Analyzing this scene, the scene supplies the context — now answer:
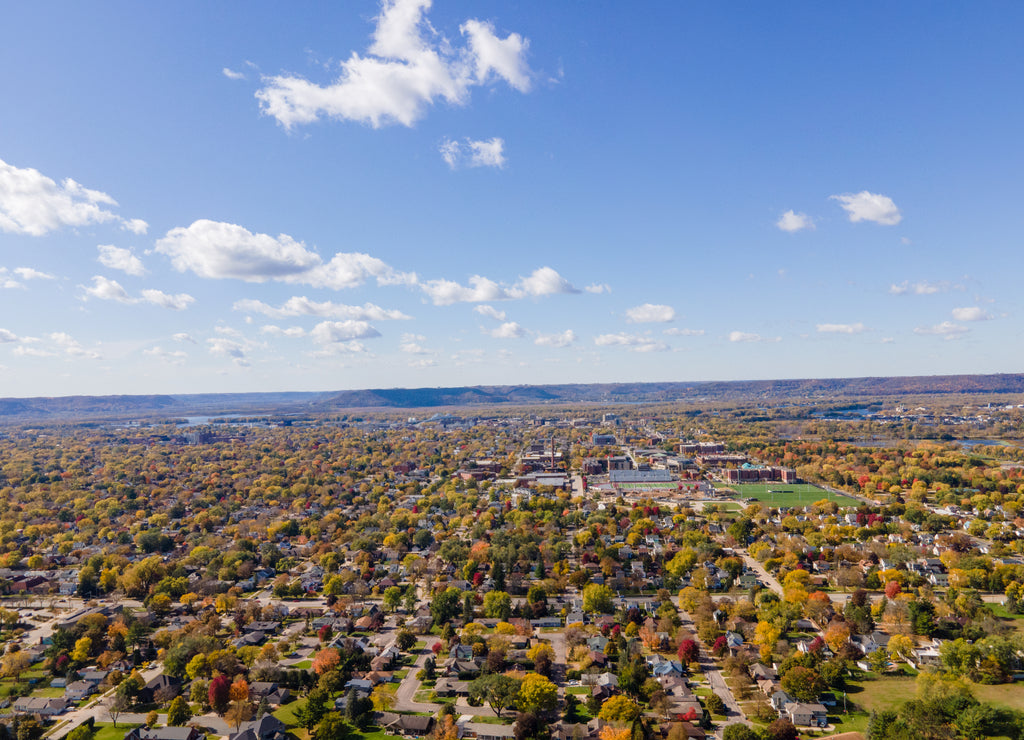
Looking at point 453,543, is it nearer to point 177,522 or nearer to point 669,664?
point 669,664

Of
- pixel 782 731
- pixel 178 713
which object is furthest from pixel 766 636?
pixel 178 713

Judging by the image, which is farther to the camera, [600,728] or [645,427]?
[645,427]

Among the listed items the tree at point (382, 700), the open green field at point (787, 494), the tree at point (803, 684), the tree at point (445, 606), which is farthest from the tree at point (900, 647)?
the open green field at point (787, 494)

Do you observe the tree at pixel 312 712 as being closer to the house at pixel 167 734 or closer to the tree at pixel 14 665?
the house at pixel 167 734

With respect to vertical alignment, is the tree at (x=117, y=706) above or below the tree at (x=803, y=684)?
below

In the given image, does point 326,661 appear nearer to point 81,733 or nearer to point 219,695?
point 219,695

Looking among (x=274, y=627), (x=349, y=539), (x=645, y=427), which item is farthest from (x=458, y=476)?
(x=645, y=427)

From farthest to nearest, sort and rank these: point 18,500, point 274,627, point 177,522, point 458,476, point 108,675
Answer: point 458,476 → point 18,500 → point 177,522 → point 274,627 → point 108,675

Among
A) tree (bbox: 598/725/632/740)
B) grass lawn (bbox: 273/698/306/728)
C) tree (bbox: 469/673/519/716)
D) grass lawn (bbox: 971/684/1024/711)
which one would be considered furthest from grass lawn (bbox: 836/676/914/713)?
grass lawn (bbox: 273/698/306/728)
